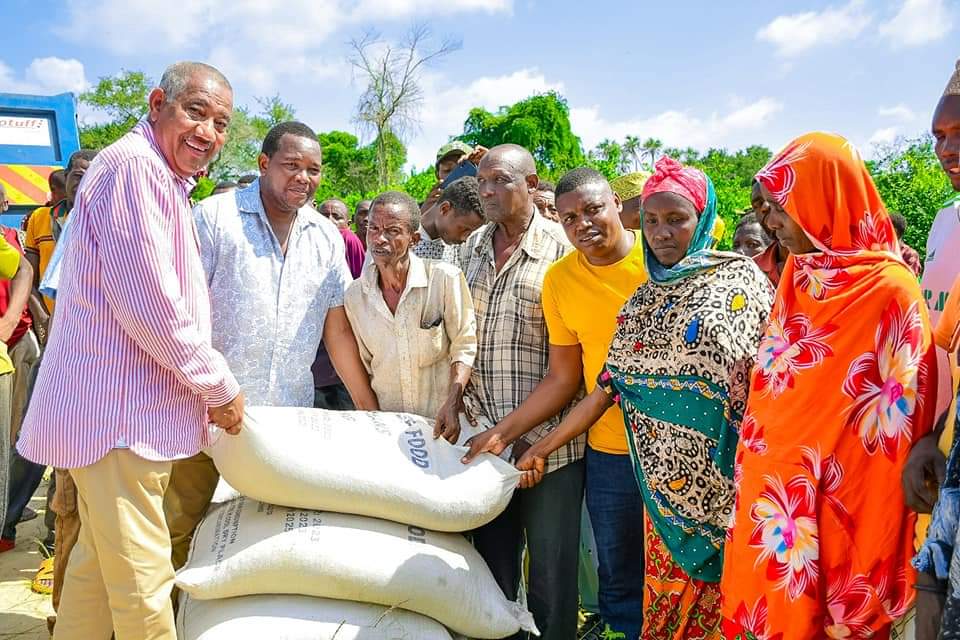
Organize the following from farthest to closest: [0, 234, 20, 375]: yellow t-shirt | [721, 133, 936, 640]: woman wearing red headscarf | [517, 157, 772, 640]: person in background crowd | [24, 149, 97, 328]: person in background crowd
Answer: [24, 149, 97, 328]: person in background crowd < [0, 234, 20, 375]: yellow t-shirt < [517, 157, 772, 640]: person in background crowd < [721, 133, 936, 640]: woman wearing red headscarf

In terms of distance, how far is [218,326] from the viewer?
2676mm

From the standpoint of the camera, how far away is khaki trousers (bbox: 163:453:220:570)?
8.88 ft

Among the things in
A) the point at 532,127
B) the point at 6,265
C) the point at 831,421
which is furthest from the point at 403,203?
the point at 532,127

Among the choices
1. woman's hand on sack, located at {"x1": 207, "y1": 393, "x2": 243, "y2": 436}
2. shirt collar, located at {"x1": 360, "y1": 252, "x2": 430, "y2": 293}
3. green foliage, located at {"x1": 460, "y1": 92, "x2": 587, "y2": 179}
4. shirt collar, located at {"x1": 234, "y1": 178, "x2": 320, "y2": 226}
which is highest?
green foliage, located at {"x1": 460, "y1": 92, "x2": 587, "y2": 179}

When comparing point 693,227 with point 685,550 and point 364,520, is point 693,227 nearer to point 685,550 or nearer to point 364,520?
point 685,550

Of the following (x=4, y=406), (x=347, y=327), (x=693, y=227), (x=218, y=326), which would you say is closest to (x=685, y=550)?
(x=693, y=227)

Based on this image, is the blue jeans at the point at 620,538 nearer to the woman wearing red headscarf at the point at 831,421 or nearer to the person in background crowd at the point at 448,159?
the woman wearing red headscarf at the point at 831,421

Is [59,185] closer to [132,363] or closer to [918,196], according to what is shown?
[132,363]

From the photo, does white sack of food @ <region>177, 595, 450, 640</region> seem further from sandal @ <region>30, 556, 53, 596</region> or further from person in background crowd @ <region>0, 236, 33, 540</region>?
person in background crowd @ <region>0, 236, 33, 540</region>

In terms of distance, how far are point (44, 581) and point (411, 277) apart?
2551 millimetres

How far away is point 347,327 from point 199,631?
1187mm

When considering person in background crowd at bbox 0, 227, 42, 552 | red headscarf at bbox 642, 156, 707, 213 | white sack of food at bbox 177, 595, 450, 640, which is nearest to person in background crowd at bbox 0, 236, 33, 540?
person in background crowd at bbox 0, 227, 42, 552

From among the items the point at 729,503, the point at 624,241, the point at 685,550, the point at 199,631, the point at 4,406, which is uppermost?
the point at 624,241

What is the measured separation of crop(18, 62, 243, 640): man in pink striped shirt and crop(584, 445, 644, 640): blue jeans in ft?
4.23
